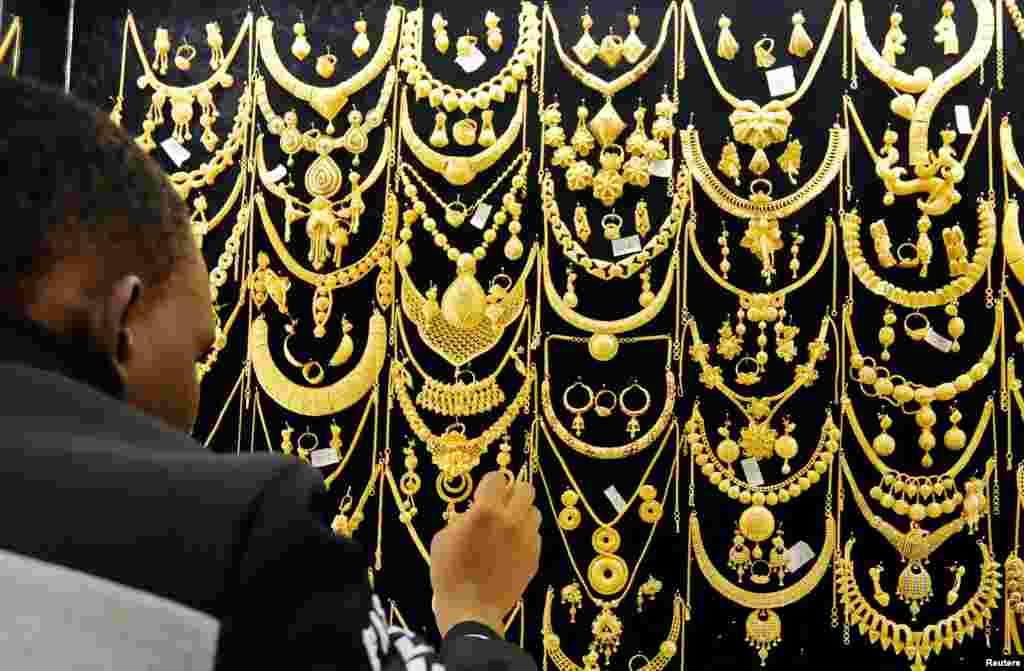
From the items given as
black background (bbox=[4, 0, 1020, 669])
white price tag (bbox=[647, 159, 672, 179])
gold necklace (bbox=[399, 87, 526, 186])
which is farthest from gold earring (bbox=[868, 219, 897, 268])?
gold necklace (bbox=[399, 87, 526, 186])

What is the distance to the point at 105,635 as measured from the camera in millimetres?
651

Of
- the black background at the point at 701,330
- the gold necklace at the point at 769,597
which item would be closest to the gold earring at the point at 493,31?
the black background at the point at 701,330

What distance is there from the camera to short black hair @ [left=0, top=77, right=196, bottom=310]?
0.75 metres

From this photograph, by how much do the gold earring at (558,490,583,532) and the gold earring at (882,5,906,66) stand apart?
1.30 meters

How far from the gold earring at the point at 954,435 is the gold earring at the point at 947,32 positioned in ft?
2.83

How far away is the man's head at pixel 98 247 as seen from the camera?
75cm

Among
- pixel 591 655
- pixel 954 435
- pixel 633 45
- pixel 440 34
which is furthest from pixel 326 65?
pixel 954 435

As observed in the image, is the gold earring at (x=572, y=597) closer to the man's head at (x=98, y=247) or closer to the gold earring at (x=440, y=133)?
the gold earring at (x=440, y=133)

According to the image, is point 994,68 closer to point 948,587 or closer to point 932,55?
point 932,55

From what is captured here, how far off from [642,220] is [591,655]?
3.45 feet

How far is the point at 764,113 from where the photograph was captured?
2510 millimetres

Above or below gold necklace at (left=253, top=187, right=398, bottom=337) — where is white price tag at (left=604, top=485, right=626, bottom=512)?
below

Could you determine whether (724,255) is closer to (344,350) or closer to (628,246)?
(628,246)

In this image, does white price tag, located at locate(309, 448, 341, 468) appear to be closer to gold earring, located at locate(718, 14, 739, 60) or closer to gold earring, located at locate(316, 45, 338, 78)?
gold earring, located at locate(316, 45, 338, 78)
